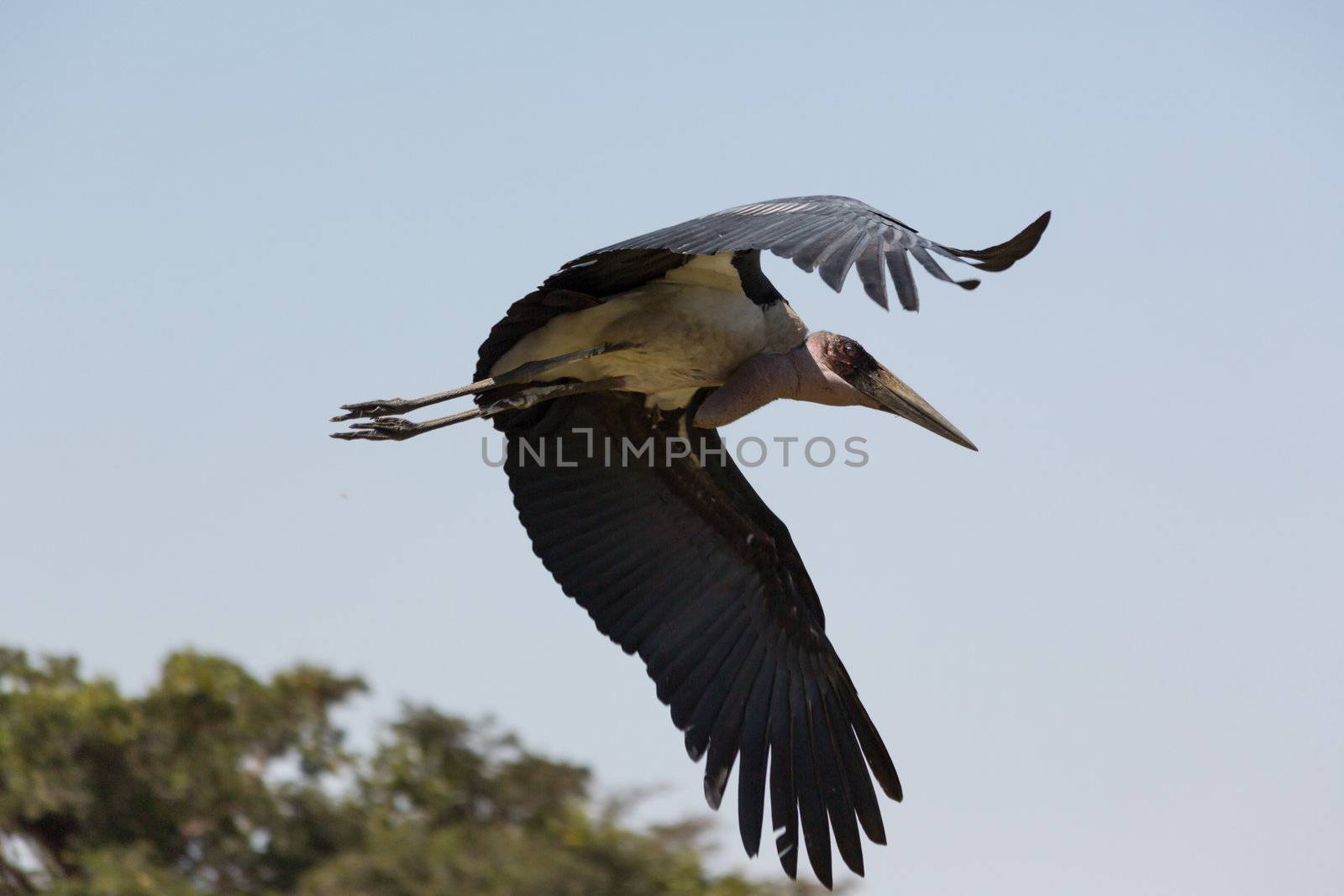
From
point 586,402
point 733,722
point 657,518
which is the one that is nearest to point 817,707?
point 733,722

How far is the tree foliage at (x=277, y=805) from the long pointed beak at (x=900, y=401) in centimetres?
427

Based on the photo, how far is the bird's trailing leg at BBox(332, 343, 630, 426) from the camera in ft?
26.5

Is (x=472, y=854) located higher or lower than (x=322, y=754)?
lower

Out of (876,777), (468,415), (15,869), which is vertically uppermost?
(468,415)

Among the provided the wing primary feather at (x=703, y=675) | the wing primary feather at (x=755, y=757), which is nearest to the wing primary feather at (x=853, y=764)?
the wing primary feather at (x=755, y=757)

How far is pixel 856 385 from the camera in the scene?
26.7ft

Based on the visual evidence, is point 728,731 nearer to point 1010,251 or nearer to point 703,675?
point 703,675

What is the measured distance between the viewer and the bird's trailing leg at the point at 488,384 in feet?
26.5

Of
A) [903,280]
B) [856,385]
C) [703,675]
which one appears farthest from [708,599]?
[903,280]

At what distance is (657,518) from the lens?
8945 millimetres

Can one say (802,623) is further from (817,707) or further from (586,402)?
(586,402)

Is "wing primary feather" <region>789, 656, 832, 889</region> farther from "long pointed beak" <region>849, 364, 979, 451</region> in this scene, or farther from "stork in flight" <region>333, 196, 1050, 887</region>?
"long pointed beak" <region>849, 364, 979, 451</region>

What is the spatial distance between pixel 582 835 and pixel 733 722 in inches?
140

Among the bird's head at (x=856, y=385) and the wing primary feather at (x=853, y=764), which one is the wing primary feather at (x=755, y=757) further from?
the bird's head at (x=856, y=385)
